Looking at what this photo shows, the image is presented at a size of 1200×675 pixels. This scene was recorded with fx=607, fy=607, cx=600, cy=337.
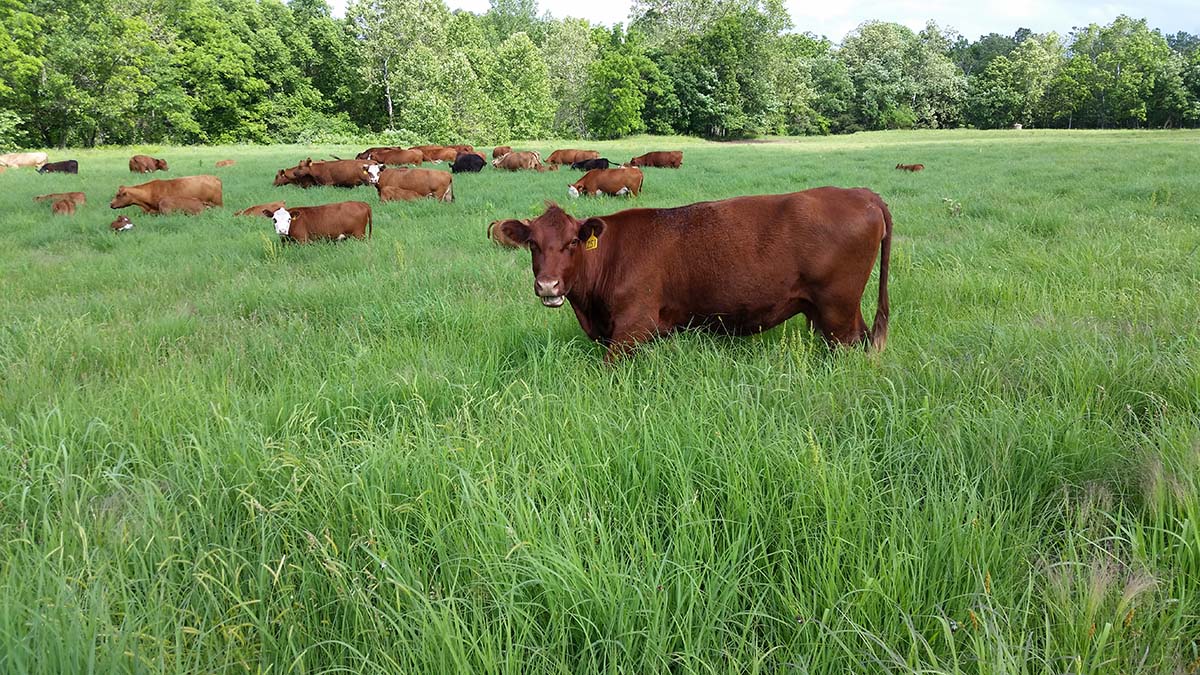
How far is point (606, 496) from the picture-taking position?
2.16 metres

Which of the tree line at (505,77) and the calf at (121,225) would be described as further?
the tree line at (505,77)

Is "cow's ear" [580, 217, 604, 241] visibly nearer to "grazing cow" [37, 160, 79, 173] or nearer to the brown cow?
the brown cow

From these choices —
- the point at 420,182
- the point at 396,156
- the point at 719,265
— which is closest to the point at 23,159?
the point at 396,156

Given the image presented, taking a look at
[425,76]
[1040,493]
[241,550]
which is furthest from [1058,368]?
[425,76]

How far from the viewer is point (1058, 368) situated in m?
3.12

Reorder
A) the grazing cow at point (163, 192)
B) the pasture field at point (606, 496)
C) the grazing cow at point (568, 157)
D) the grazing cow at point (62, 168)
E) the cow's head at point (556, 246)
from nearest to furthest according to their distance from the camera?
the pasture field at point (606, 496), the cow's head at point (556, 246), the grazing cow at point (163, 192), the grazing cow at point (62, 168), the grazing cow at point (568, 157)

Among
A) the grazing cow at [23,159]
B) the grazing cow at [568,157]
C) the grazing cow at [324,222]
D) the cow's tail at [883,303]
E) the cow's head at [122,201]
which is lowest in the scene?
the cow's tail at [883,303]

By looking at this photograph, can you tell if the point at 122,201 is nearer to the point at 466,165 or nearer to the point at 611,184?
the point at 611,184

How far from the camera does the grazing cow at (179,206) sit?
39.4 feet

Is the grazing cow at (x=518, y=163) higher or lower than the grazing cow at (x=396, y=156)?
lower

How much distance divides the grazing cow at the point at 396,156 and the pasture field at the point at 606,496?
69.9ft

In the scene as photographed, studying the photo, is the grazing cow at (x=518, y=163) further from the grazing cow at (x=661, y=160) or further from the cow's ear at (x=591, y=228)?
the cow's ear at (x=591, y=228)

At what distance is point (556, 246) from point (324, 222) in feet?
21.6

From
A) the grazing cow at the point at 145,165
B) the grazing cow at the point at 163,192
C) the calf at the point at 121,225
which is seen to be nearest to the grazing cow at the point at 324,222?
the calf at the point at 121,225
